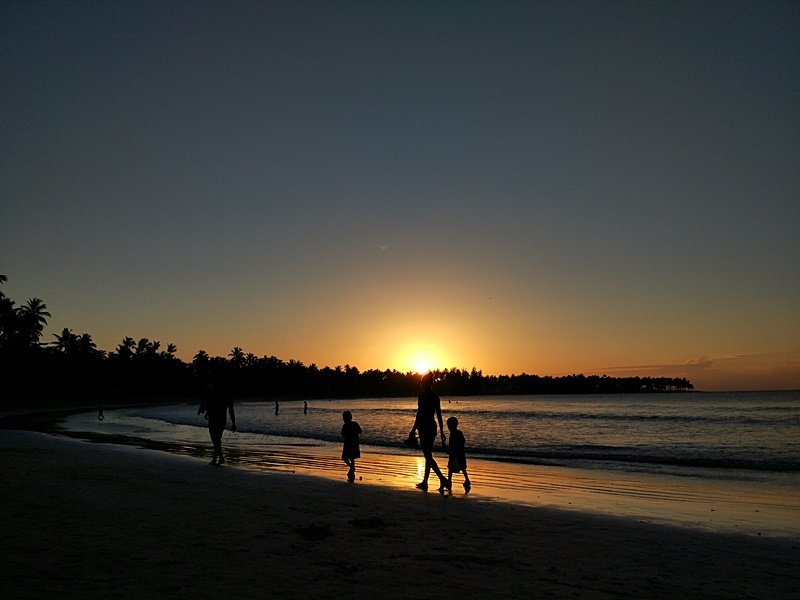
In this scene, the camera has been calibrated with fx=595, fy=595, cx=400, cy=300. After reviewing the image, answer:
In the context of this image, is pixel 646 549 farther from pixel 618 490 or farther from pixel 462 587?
pixel 618 490

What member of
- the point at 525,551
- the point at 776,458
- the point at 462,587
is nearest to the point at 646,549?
the point at 525,551

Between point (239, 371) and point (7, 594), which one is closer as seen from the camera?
point (7, 594)

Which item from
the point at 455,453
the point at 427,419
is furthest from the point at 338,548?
the point at 455,453

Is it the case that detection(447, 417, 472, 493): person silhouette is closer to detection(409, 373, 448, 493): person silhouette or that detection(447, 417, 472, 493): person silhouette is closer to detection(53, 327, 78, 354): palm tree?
detection(409, 373, 448, 493): person silhouette

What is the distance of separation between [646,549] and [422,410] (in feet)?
17.7

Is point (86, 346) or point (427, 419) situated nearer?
point (427, 419)

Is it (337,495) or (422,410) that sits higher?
(422,410)

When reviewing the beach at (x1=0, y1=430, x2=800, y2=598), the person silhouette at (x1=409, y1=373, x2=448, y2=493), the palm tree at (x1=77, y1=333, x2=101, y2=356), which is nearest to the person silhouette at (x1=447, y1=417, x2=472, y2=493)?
the person silhouette at (x1=409, y1=373, x2=448, y2=493)

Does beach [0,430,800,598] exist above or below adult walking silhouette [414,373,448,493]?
below

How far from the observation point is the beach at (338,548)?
18.4 feet

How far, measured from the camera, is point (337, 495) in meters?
11.6

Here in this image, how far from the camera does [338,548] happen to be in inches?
282

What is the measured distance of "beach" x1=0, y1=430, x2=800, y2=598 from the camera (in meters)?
5.61

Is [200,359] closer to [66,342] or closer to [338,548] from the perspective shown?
[66,342]
